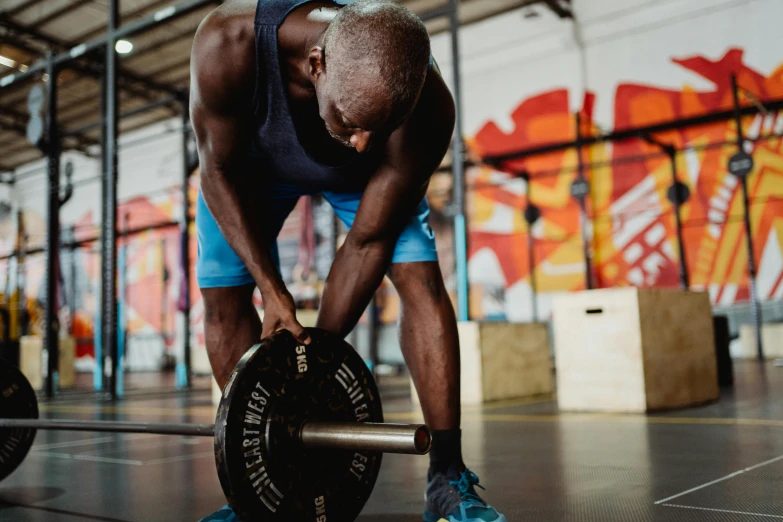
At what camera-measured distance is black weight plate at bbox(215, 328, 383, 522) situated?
0.90m

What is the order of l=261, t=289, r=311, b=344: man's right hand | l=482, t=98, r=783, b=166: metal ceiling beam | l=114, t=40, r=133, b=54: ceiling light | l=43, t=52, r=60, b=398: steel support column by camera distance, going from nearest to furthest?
l=261, t=289, r=311, b=344: man's right hand, l=114, t=40, r=133, b=54: ceiling light, l=43, t=52, r=60, b=398: steel support column, l=482, t=98, r=783, b=166: metal ceiling beam

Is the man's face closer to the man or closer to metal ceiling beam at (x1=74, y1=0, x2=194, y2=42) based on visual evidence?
the man

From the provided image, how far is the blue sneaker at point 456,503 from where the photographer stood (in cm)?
101

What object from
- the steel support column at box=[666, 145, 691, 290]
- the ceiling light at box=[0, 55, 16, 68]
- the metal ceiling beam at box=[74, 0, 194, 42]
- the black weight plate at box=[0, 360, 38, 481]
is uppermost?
the metal ceiling beam at box=[74, 0, 194, 42]

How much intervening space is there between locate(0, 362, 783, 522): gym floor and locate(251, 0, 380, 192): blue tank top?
1.88ft

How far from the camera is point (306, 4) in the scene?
3.30ft

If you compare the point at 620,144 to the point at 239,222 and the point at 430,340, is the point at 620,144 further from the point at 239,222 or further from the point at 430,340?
the point at 239,222

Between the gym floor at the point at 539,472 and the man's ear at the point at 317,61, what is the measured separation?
2.35 feet

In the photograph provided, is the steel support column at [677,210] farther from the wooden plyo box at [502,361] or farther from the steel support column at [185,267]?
the steel support column at [185,267]

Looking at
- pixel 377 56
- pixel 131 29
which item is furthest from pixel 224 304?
pixel 131 29

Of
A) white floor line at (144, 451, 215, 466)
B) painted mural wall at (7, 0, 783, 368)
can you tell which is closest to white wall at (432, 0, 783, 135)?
painted mural wall at (7, 0, 783, 368)

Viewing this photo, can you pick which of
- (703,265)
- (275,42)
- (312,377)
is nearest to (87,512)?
(312,377)

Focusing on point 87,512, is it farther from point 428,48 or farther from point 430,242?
point 428,48

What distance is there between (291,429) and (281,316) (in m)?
0.16
